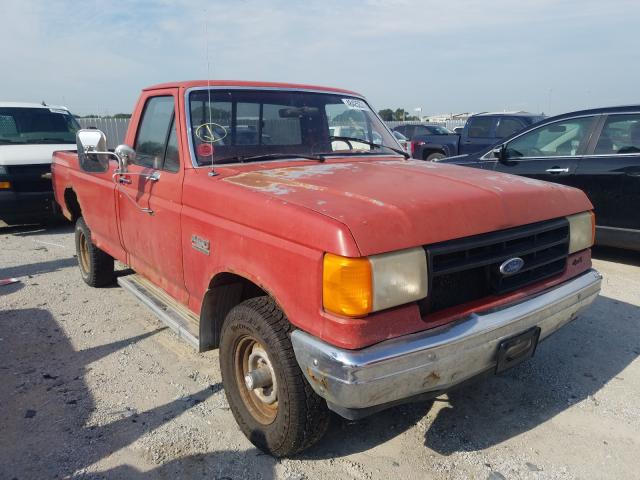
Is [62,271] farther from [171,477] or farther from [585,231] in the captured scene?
[585,231]

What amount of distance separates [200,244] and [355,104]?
6.17 ft

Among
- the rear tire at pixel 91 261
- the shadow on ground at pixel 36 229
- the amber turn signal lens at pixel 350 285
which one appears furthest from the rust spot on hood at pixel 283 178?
the shadow on ground at pixel 36 229

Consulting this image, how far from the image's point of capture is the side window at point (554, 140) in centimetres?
586

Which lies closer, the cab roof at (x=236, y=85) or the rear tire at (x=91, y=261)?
the cab roof at (x=236, y=85)

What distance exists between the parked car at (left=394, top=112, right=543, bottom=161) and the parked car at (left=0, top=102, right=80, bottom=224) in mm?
8380

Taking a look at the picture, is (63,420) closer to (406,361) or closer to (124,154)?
(124,154)

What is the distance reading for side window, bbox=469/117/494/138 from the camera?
1193 centimetres

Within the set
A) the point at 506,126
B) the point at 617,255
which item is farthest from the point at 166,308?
the point at 506,126

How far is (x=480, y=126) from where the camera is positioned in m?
12.2

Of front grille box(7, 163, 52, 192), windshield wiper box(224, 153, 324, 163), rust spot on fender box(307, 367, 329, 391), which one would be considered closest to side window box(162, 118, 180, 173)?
windshield wiper box(224, 153, 324, 163)

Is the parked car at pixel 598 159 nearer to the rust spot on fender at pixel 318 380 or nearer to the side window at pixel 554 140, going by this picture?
the side window at pixel 554 140

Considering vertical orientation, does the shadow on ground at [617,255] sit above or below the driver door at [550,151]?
below

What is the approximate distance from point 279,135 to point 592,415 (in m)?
2.58

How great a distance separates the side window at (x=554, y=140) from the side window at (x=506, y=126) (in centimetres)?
546
